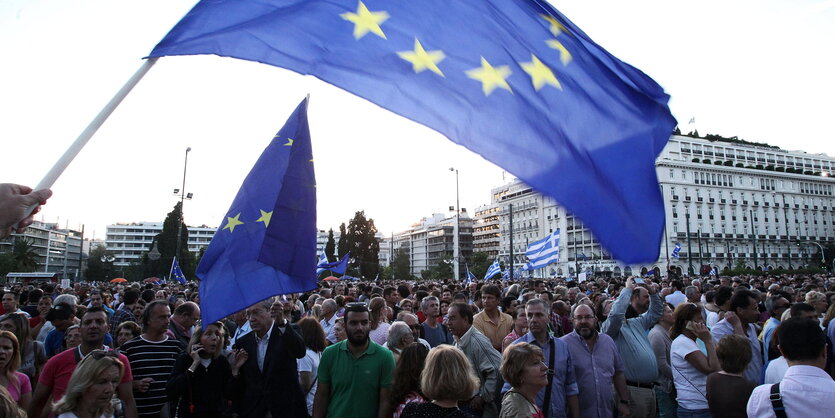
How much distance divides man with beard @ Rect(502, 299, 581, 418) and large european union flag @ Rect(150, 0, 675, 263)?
2.10m

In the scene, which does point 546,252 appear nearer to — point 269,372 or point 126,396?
point 269,372

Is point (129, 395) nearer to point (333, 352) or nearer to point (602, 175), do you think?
point (333, 352)

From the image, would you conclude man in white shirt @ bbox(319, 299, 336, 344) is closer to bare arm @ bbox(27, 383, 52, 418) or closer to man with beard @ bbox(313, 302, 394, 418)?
man with beard @ bbox(313, 302, 394, 418)

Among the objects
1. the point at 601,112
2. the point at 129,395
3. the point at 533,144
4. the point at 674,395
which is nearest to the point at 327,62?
the point at 533,144

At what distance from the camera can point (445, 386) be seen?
344 cm

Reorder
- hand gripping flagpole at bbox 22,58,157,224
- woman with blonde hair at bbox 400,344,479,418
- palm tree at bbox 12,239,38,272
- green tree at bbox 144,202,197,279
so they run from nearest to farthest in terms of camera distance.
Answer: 1. hand gripping flagpole at bbox 22,58,157,224
2. woman with blonde hair at bbox 400,344,479,418
3. green tree at bbox 144,202,197,279
4. palm tree at bbox 12,239,38,272

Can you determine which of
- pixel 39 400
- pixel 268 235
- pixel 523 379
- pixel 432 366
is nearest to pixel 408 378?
pixel 432 366

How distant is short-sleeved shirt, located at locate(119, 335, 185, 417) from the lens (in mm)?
5242

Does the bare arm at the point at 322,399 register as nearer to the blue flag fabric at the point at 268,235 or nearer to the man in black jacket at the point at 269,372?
the man in black jacket at the point at 269,372

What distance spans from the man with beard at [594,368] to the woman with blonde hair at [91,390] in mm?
4021

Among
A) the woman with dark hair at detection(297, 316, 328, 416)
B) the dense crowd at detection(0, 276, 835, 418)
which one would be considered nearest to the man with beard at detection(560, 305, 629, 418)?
the dense crowd at detection(0, 276, 835, 418)

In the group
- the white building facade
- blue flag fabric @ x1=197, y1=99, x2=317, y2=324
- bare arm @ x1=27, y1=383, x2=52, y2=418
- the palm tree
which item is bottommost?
bare arm @ x1=27, y1=383, x2=52, y2=418

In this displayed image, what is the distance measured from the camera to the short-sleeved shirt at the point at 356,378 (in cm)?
444

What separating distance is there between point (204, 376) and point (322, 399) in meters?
1.33
